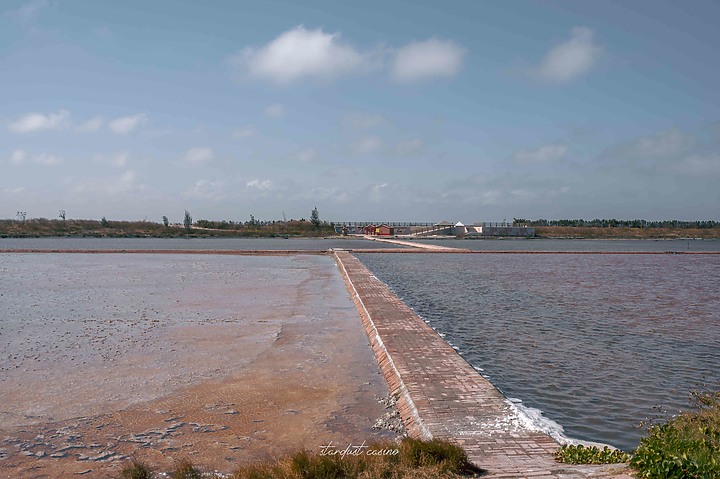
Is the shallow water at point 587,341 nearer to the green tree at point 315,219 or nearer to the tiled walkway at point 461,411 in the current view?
the tiled walkway at point 461,411

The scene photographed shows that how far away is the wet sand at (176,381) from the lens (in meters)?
4.81

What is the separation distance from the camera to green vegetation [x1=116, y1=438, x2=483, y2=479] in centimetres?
358

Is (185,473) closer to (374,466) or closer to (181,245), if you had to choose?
(374,466)

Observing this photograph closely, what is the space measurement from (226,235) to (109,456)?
75.5 metres

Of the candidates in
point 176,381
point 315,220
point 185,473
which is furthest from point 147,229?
point 185,473

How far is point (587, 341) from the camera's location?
30.1 ft

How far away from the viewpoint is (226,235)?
78.2m

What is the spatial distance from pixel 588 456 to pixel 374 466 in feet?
5.11

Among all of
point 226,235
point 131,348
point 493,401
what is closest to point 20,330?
point 131,348

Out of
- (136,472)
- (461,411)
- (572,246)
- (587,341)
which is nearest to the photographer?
(136,472)

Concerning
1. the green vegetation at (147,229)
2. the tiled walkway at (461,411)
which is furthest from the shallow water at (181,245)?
the tiled walkway at (461,411)

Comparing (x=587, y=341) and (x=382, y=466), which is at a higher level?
(x=382, y=466)

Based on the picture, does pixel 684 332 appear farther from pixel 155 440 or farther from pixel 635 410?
pixel 155 440

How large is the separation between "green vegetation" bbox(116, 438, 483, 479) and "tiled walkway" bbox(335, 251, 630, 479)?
0.26 metres
